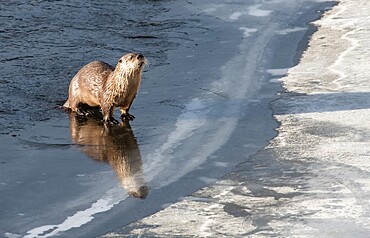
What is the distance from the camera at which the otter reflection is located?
677 cm

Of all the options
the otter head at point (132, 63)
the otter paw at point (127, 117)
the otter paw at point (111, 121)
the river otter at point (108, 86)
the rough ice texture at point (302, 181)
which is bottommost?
the rough ice texture at point (302, 181)

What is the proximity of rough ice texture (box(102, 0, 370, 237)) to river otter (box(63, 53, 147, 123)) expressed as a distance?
1281 mm

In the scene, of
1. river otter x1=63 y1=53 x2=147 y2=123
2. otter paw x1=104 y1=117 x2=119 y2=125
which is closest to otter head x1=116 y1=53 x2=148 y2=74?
river otter x1=63 y1=53 x2=147 y2=123

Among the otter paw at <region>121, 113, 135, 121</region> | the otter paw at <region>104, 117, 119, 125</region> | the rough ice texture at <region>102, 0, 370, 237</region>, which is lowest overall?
the rough ice texture at <region>102, 0, 370, 237</region>

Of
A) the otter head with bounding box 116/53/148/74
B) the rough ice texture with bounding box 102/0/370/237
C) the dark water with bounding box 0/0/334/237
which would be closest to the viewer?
the rough ice texture with bounding box 102/0/370/237

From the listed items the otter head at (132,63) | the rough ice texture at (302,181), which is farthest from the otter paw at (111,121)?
the rough ice texture at (302,181)

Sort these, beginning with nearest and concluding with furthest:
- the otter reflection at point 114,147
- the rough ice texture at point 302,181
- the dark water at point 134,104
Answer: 1. the rough ice texture at point 302,181
2. the dark water at point 134,104
3. the otter reflection at point 114,147

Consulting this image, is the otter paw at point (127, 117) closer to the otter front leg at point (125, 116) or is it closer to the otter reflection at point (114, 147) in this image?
the otter front leg at point (125, 116)

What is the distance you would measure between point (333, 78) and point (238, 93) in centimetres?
97

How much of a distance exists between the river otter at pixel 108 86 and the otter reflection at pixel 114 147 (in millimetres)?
172

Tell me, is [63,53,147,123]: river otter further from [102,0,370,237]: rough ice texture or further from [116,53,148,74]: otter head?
[102,0,370,237]: rough ice texture

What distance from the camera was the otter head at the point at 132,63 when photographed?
337 inches

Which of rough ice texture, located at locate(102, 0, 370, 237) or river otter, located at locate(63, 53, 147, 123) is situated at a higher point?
river otter, located at locate(63, 53, 147, 123)

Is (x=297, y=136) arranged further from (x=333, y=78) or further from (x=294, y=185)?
(x=333, y=78)
